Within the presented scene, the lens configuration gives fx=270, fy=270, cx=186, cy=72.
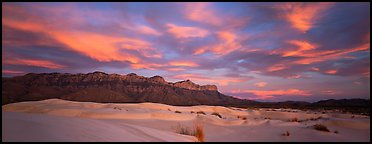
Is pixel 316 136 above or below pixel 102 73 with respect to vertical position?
below

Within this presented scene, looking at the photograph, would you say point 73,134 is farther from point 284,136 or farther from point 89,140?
point 284,136

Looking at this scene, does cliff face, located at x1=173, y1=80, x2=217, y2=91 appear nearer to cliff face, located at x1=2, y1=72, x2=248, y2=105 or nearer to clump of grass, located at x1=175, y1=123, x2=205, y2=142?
cliff face, located at x1=2, y1=72, x2=248, y2=105

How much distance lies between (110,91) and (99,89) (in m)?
3.61

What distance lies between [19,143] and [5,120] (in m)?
1.37

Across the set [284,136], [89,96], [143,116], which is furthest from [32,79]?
[284,136]

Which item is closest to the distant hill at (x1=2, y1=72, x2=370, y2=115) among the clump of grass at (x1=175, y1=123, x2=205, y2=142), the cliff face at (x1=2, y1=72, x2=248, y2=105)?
the cliff face at (x1=2, y1=72, x2=248, y2=105)

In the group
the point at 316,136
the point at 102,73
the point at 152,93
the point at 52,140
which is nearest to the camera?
the point at 52,140

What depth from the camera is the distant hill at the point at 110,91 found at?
7856cm

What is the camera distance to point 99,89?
89812mm

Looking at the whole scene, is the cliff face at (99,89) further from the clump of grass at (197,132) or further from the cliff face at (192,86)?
the clump of grass at (197,132)

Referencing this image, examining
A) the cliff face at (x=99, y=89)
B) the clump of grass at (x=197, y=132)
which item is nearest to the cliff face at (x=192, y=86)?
the cliff face at (x=99, y=89)

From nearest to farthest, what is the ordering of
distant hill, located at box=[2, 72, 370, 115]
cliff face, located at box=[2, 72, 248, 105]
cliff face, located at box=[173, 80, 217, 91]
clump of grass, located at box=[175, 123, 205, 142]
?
clump of grass, located at box=[175, 123, 205, 142], distant hill, located at box=[2, 72, 370, 115], cliff face, located at box=[2, 72, 248, 105], cliff face, located at box=[173, 80, 217, 91]

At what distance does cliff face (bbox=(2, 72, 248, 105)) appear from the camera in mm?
79312

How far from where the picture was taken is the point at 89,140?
4109mm
